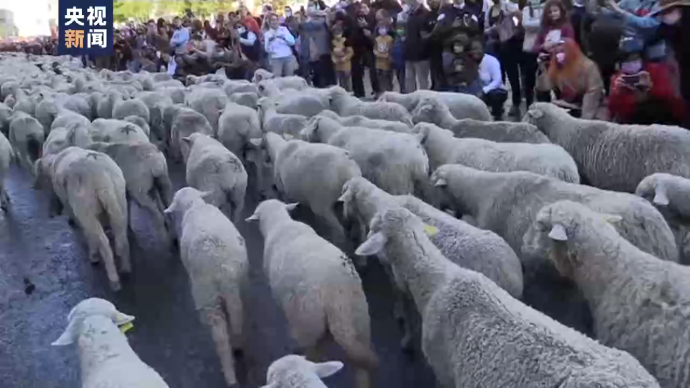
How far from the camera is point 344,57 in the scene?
40.1 feet

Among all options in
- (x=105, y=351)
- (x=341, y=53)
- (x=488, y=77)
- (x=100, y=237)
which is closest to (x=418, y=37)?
(x=488, y=77)

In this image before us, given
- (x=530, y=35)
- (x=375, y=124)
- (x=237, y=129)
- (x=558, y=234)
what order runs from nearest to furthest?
(x=558, y=234), (x=375, y=124), (x=237, y=129), (x=530, y=35)

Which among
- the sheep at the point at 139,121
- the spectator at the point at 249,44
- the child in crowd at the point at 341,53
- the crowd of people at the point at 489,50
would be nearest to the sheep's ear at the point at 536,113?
the crowd of people at the point at 489,50

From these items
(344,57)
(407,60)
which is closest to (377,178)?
(407,60)

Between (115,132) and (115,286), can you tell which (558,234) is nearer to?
(115,286)

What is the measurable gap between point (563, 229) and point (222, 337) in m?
1.86

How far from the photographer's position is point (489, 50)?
10.2 m

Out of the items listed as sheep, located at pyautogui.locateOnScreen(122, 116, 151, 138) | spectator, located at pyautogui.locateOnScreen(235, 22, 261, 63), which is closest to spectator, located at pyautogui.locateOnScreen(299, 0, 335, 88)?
spectator, located at pyautogui.locateOnScreen(235, 22, 261, 63)

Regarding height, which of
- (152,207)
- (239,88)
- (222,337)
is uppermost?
(239,88)

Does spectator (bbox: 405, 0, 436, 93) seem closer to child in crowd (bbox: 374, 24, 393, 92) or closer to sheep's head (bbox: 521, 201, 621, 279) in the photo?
child in crowd (bbox: 374, 24, 393, 92)

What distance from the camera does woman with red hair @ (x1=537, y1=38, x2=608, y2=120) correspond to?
7.24m

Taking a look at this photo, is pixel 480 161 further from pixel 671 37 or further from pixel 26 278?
pixel 26 278

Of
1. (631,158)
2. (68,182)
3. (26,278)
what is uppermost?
(631,158)

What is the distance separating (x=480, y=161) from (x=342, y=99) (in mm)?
3278
